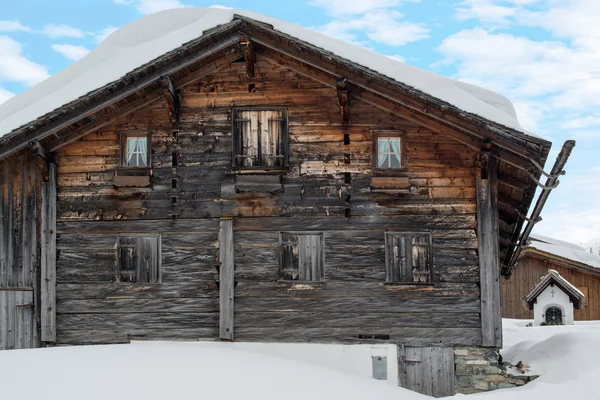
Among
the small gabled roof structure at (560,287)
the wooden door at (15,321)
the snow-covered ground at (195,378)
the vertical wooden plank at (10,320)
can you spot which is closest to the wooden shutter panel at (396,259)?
the snow-covered ground at (195,378)

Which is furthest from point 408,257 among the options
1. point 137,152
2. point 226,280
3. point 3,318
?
point 3,318

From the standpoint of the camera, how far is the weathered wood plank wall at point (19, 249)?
14375mm

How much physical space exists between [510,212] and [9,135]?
11835 mm

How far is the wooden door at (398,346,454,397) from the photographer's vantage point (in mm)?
13797

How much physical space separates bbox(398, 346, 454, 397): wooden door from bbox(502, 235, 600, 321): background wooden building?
64.1ft

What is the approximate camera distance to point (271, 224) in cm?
1412

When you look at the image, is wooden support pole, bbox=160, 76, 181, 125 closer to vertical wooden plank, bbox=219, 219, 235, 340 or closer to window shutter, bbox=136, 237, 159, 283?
vertical wooden plank, bbox=219, 219, 235, 340

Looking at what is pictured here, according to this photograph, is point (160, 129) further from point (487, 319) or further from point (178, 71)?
point (487, 319)

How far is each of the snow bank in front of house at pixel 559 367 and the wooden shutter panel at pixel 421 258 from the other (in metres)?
2.89

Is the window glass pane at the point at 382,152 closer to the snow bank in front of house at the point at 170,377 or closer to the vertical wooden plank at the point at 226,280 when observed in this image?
the vertical wooden plank at the point at 226,280

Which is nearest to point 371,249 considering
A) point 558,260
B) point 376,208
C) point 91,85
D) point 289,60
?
point 376,208

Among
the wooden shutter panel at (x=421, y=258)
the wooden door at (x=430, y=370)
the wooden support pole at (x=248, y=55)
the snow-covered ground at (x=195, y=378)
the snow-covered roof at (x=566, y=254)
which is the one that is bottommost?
the wooden door at (x=430, y=370)

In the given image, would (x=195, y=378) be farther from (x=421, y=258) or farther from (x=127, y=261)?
(x=421, y=258)

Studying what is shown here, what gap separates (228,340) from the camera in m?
14.0
